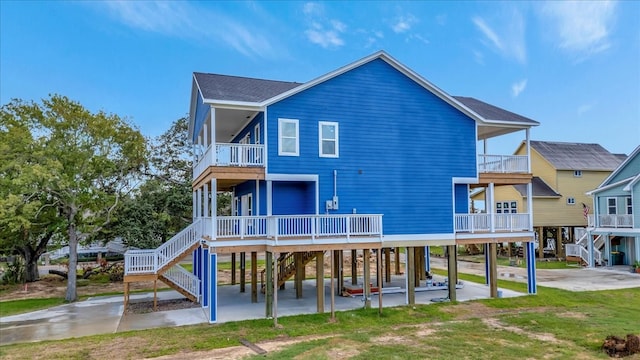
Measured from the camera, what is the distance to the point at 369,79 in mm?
17219

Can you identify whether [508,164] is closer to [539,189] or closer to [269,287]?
[269,287]

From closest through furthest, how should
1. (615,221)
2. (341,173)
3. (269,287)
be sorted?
1. (269,287)
2. (341,173)
3. (615,221)

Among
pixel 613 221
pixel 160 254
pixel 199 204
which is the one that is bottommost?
pixel 160 254

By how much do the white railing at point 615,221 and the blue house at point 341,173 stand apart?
12257mm

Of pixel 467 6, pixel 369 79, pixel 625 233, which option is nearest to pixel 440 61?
pixel 467 6

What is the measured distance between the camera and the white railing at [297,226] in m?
14.7

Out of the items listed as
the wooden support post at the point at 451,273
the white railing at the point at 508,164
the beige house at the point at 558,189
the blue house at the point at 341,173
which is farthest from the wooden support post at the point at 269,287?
the beige house at the point at 558,189

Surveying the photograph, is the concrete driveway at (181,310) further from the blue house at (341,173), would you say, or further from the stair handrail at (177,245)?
the stair handrail at (177,245)

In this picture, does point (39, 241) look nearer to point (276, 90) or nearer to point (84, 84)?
point (84, 84)

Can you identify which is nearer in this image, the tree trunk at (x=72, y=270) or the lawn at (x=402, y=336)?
Answer: the lawn at (x=402, y=336)

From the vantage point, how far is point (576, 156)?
3491cm

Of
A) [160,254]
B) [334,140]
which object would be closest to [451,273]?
[334,140]

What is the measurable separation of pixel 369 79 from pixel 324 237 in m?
6.76

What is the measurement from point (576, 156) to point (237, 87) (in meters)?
30.2
